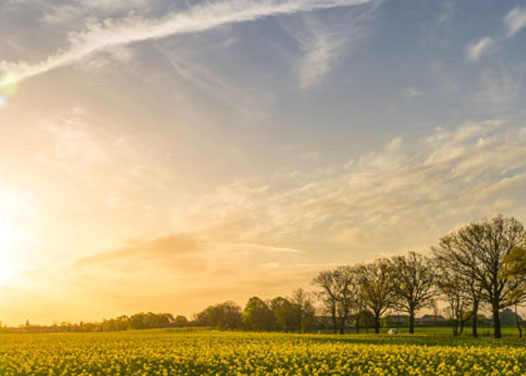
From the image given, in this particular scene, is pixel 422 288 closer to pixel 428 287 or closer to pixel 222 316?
pixel 428 287

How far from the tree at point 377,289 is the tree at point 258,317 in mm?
43208

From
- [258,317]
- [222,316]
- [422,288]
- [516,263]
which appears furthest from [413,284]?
[222,316]

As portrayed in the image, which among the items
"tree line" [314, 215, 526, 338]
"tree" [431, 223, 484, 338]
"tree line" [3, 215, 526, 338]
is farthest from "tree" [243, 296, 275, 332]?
"tree" [431, 223, 484, 338]

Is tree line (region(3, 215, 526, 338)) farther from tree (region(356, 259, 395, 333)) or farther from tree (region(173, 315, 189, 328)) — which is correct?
tree (region(173, 315, 189, 328))

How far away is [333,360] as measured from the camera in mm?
26172

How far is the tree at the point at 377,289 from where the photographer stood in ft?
298

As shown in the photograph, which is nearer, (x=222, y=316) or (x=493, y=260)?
(x=493, y=260)

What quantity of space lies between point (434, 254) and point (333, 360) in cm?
4958

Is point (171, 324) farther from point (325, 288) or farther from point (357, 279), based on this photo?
point (357, 279)

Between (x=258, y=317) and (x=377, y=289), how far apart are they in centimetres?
Answer: 5004

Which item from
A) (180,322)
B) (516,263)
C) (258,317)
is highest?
(516,263)

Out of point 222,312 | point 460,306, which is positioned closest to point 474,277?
point 460,306

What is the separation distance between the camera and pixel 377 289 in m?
93.7

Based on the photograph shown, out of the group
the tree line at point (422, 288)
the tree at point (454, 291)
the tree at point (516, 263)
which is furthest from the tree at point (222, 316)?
the tree at point (516, 263)
